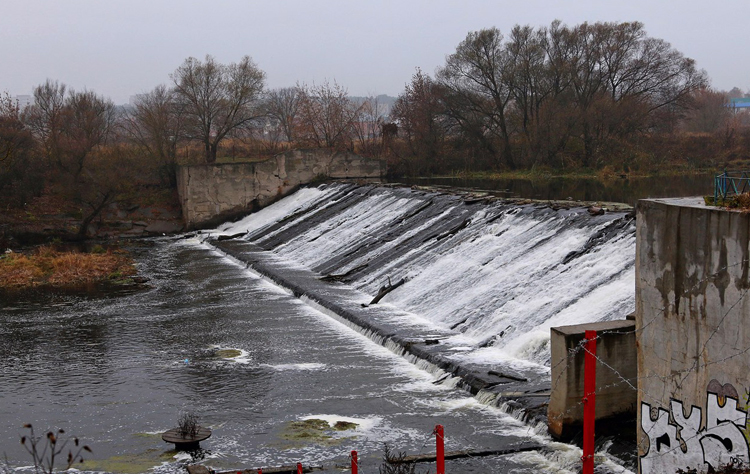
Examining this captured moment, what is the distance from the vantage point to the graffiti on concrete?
8383 millimetres

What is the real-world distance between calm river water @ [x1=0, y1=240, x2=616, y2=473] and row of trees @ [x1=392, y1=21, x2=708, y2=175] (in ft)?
101

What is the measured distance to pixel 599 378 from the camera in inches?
420

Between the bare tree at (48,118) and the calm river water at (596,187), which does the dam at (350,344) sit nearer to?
the calm river water at (596,187)

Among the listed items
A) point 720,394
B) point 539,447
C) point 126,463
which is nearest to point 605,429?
point 539,447

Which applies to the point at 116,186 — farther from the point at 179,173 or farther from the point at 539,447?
the point at 539,447

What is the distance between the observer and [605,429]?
422 inches

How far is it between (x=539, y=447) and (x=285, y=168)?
105 feet

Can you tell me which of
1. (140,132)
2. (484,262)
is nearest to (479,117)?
(140,132)

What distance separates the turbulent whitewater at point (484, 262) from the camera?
15.0 m

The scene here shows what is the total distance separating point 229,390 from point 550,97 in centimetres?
4350

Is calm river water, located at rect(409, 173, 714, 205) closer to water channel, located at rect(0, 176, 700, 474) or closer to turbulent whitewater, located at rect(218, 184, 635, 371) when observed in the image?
turbulent whitewater, located at rect(218, 184, 635, 371)

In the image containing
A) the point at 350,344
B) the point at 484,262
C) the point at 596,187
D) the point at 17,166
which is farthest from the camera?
the point at 17,166

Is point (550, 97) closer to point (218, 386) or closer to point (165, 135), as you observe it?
point (165, 135)

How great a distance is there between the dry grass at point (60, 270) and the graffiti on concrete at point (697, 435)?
2088 cm
